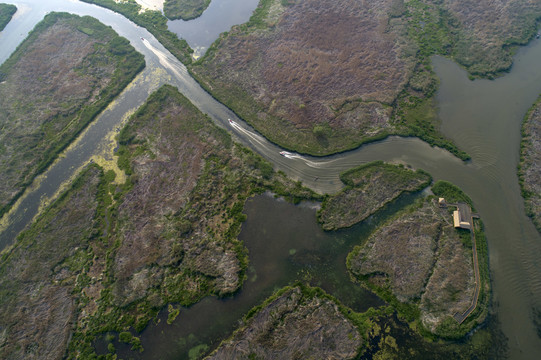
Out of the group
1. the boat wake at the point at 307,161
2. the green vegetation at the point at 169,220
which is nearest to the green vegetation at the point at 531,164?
the boat wake at the point at 307,161

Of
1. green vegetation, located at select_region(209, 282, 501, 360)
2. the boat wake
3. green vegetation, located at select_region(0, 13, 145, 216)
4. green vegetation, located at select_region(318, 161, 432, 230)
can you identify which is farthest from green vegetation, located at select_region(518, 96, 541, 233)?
green vegetation, located at select_region(0, 13, 145, 216)

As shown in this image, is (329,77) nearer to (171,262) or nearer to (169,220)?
(169,220)

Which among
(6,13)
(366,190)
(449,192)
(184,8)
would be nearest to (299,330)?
(366,190)

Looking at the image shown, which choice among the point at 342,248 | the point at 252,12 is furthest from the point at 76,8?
the point at 342,248

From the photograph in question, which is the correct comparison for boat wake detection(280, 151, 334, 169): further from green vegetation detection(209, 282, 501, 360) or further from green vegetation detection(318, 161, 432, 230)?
green vegetation detection(209, 282, 501, 360)

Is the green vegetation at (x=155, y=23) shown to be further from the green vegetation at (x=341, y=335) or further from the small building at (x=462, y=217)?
the small building at (x=462, y=217)
